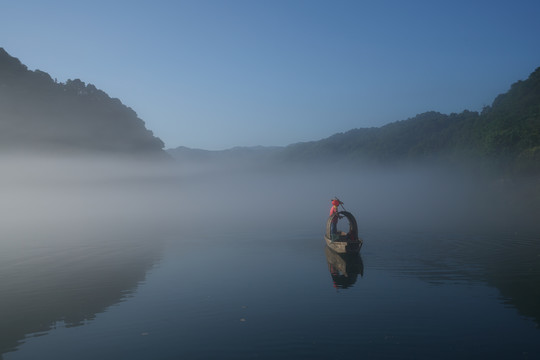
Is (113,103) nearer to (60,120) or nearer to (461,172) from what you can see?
(60,120)

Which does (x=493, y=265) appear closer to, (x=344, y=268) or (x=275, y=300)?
(x=344, y=268)

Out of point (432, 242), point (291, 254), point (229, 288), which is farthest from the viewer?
point (432, 242)

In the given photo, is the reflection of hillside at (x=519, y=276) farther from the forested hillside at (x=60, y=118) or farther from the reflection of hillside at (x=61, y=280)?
the forested hillside at (x=60, y=118)

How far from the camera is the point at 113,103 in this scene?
175500mm

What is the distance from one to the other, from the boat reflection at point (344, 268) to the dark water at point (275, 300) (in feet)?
0.32

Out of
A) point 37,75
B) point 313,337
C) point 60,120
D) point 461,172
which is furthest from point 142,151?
point 313,337

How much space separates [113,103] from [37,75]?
116 ft

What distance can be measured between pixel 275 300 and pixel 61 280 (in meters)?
13.0

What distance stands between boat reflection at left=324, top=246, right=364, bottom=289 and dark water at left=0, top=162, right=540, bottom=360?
0.32 ft

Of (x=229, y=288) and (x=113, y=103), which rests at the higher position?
(x=113, y=103)

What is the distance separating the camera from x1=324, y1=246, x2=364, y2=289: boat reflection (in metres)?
20.6

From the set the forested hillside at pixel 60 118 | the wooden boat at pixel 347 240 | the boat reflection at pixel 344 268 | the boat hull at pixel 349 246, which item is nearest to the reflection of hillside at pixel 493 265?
the boat reflection at pixel 344 268

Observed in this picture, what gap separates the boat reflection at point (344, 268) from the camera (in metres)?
20.6

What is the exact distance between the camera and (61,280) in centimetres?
2245
